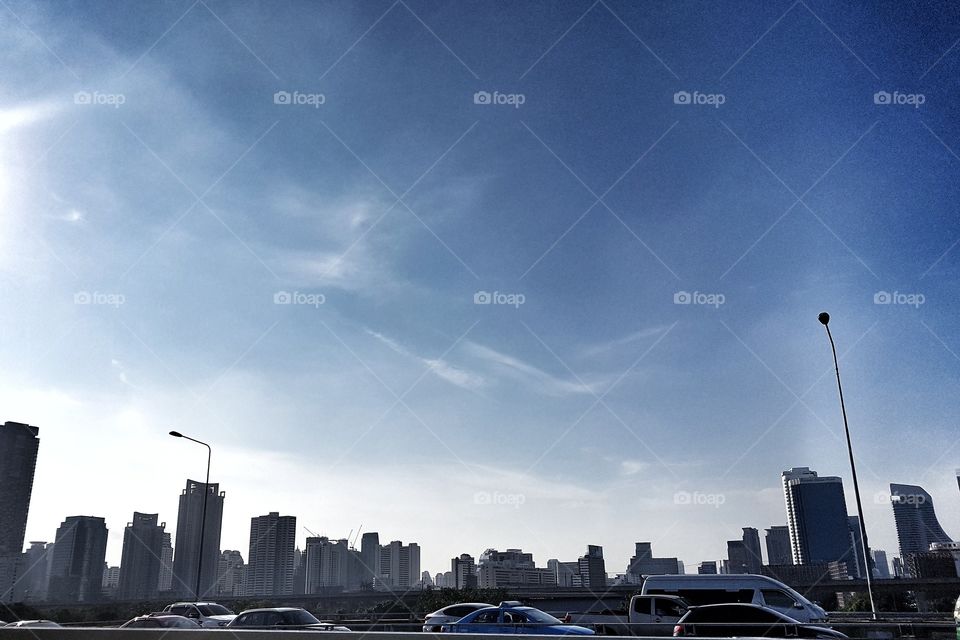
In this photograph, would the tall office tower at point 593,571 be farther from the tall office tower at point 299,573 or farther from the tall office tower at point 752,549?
the tall office tower at point 299,573

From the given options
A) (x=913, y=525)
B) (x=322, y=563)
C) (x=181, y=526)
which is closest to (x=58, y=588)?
(x=322, y=563)

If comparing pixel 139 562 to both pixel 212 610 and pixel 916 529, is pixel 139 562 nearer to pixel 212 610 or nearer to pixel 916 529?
pixel 212 610

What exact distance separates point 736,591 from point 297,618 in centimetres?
1262

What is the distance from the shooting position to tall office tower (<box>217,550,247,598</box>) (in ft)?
327

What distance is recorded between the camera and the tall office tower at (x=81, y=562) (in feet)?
280

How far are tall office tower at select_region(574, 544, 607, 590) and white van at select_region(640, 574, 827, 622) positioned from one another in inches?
2027

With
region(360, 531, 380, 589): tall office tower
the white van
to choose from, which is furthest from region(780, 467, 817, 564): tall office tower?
the white van

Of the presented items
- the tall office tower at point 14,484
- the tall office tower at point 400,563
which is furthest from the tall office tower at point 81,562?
the tall office tower at point 400,563

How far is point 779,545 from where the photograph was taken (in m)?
106

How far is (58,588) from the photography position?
87562 millimetres

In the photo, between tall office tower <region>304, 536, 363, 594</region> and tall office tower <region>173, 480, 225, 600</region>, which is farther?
tall office tower <region>304, 536, 363, 594</region>

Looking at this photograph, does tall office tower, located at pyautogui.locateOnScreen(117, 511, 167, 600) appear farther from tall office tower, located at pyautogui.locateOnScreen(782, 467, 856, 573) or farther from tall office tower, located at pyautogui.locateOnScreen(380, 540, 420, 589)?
tall office tower, located at pyautogui.locateOnScreen(782, 467, 856, 573)

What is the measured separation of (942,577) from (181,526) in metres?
68.7

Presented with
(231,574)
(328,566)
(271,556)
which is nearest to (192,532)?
(328,566)
